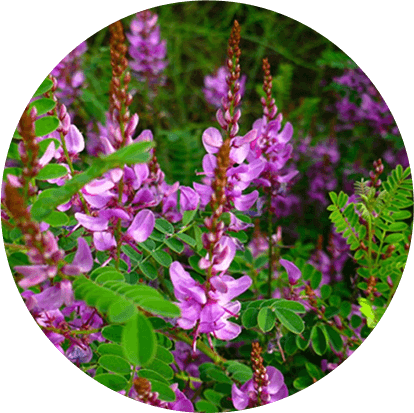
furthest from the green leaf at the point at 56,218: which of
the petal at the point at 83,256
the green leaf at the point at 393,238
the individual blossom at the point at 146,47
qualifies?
the individual blossom at the point at 146,47

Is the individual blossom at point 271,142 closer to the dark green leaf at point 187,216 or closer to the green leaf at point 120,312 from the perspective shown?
the dark green leaf at point 187,216

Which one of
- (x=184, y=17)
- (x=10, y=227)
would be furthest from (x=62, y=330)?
(x=184, y=17)

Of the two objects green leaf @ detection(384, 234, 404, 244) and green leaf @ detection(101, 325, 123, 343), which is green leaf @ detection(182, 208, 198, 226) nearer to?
green leaf @ detection(101, 325, 123, 343)

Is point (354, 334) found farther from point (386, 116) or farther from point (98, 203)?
point (386, 116)

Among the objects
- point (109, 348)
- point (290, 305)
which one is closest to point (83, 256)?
point (109, 348)

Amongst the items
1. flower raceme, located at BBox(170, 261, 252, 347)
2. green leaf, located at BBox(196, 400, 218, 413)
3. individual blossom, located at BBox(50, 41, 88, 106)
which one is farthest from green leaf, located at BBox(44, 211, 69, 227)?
individual blossom, located at BBox(50, 41, 88, 106)
